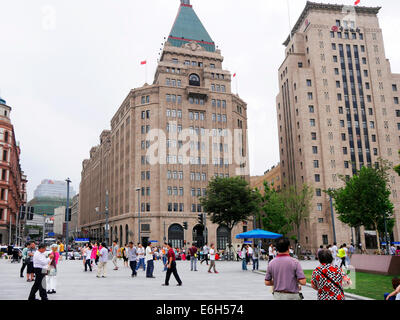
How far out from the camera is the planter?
1955 centimetres

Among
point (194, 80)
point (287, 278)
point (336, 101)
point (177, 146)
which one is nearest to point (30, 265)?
point (287, 278)

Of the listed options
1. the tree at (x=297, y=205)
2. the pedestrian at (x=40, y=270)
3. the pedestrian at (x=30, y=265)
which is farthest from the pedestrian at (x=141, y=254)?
Result: the tree at (x=297, y=205)

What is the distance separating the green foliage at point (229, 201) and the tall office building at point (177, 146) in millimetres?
20021

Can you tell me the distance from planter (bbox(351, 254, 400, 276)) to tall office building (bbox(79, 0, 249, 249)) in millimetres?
44271

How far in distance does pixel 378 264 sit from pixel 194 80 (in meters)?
60.6

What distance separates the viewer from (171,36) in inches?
3174

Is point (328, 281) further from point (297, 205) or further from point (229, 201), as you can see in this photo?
point (297, 205)

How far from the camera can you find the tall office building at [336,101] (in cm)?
7062

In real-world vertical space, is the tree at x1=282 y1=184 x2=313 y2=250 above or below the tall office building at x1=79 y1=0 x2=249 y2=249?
below

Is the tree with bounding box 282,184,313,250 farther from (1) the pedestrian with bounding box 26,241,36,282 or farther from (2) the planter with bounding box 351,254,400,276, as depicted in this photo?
(1) the pedestrian with bounding box 26,241,36,282

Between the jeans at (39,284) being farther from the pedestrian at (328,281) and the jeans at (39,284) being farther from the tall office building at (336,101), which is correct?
the tall office building at (336,101)

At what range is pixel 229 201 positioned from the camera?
151 feet

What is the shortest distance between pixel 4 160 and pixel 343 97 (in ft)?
216

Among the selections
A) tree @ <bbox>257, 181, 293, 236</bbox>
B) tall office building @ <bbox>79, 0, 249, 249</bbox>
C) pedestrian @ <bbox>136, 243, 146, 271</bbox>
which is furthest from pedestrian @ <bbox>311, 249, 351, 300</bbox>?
tall office building @ <bbox>79, 0, 249, 249</bbox>
